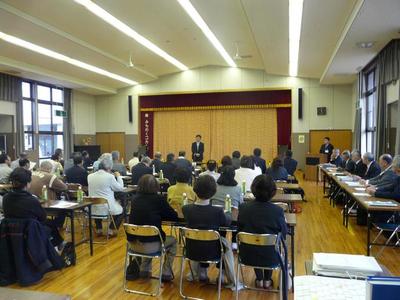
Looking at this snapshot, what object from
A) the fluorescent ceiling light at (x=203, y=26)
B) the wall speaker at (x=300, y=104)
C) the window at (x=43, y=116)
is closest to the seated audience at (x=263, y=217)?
the fluorescent ceiling light at (x=203, y=26)

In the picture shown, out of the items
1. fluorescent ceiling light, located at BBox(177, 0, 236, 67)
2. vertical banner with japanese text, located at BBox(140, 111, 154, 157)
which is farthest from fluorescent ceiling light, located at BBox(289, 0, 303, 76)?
vertical banner with japanese text, located at BBox(140, 111, 154, 157)

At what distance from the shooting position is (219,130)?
1448 cm

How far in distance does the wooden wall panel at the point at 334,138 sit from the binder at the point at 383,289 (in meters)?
13.1

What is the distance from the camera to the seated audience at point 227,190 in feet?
14.0

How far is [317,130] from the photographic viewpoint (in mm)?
13336

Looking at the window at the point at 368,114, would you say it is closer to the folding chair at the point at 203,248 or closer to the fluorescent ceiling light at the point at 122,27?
the fluorescent ceiling light at the point at 122,27

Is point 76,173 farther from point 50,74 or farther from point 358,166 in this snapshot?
point 50,74

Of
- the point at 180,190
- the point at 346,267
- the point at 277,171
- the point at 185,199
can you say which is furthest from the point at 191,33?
the point at 346,267

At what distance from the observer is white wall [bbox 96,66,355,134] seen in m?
13.1

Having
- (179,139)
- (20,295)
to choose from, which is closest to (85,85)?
(179,139)

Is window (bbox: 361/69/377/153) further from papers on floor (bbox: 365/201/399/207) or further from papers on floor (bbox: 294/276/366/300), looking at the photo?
papers on floor (bbox: 294/276/366/300)

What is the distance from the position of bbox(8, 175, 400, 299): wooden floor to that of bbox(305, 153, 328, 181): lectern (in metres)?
5.18

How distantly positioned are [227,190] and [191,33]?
637cm

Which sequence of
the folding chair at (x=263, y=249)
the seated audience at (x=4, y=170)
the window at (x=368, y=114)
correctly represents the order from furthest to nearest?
the window at (x=368, y=114), the seated audience at (x=4, y=170), the folding chair at (x=263, y=249)
